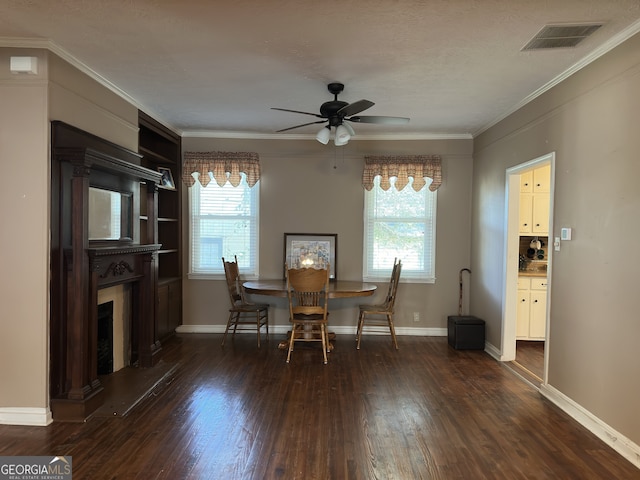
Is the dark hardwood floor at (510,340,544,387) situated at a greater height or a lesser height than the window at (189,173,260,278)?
lesser

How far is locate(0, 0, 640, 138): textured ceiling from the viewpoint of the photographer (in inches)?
86.4

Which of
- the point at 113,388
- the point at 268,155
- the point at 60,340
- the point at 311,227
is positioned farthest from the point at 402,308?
the point at 60,340

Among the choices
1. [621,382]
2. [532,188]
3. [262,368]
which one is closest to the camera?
[621,382]

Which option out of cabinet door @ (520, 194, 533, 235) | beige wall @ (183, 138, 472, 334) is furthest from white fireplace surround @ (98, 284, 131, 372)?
cabinet door @ (520, 194, 533, 235)

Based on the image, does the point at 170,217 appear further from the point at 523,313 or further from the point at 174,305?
the point at 523,313

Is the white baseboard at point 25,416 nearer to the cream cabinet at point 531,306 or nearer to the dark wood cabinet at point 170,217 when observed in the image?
the dark wood cabinet at point 170,217

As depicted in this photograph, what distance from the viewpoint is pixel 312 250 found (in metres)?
5.07

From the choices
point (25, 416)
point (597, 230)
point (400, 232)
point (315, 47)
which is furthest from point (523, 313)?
point (25, 416)

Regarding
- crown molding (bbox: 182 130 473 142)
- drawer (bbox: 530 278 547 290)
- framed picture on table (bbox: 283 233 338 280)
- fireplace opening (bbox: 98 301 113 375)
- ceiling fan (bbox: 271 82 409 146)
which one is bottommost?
fireplace opening (bbox: 98 301 113 375)

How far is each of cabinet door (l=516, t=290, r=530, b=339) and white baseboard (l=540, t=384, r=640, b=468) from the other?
1.54 m

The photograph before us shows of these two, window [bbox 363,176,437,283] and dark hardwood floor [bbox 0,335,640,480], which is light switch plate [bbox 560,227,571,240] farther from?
window [bbox 363,176,437,283]

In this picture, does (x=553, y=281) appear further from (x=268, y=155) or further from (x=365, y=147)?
(x=268, y=155)

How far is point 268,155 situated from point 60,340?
3194mm

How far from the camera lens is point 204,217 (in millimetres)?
5125
